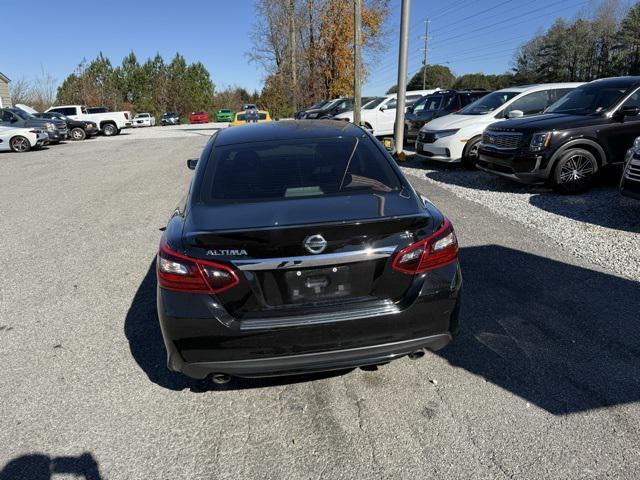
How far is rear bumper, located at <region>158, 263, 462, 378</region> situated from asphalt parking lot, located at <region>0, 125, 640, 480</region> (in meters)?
0.41

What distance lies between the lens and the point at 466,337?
11.4 feet

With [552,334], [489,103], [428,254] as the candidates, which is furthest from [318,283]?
[489,103]

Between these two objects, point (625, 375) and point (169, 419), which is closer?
point (169, 419)

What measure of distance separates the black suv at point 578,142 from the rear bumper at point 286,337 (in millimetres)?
6186

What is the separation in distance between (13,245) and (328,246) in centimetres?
567

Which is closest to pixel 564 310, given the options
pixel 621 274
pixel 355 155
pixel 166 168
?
pixel 621 274

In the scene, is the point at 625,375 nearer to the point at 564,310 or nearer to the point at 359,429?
the point at 564,310

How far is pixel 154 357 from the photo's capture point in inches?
133

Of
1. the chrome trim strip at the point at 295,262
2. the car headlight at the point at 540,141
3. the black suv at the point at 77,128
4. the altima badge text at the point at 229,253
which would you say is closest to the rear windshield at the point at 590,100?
the car headlight at the point at 540,141

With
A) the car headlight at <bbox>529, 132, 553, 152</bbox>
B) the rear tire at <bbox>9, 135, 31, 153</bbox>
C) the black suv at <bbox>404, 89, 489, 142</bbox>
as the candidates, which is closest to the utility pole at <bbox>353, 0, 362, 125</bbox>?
the black suv at <bbox>404, 89, 489, 142</bbox>

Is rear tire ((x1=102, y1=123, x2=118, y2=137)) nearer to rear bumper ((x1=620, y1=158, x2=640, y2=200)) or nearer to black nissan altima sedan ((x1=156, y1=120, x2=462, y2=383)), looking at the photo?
rear bumper ((x1=620, y1=158, x2=640, y2=200))

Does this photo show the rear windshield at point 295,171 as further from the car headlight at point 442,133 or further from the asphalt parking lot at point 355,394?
the car headlight at point 442,133

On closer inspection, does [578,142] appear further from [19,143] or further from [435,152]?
[19,143]

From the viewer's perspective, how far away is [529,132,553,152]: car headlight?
7688 millimetres
